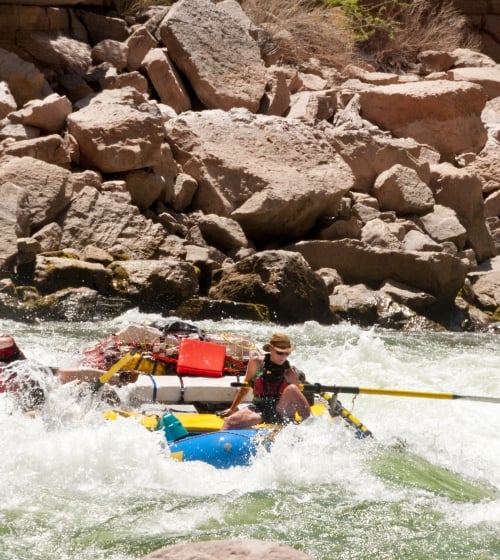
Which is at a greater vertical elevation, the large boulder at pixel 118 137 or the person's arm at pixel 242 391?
the person's arm at pixel 242 391

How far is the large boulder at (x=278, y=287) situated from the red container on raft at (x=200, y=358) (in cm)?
313

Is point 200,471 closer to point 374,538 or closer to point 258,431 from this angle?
point 258,431

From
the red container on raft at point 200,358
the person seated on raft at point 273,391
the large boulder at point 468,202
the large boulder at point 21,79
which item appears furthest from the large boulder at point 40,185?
the large boulder at point 468,202

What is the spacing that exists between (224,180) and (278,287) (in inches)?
105

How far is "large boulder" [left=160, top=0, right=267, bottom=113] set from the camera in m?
15.0

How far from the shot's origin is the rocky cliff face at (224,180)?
400 inches

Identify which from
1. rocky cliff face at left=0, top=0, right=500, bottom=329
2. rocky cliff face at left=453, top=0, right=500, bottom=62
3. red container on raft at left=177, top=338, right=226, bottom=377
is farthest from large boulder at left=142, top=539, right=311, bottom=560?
rocky cliff face at left=453, top=0, right=500, bottom=62

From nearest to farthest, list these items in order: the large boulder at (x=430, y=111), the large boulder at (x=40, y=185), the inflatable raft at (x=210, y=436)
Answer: the inflatable raft at (x=210, y=436) → the large boulder at (x=40, y=185) → the large boulder at (x=430, y=111)

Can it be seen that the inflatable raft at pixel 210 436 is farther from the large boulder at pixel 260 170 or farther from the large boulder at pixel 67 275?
the large boulder at pixel 260 170

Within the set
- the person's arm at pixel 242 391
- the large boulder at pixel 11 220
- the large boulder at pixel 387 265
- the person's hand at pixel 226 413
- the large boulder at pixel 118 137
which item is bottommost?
the large boulder at pixel 387 265

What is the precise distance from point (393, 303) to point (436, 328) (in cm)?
57

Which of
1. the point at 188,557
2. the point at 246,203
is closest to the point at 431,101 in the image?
the point at 246,203

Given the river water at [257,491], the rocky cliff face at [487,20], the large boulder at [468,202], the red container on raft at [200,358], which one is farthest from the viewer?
the rocky cliff face at [487,20]

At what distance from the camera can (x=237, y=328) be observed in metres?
9.73
